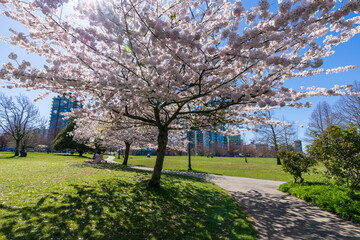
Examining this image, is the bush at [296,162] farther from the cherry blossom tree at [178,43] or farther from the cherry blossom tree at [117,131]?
the cherry blossom tree at [117,131]

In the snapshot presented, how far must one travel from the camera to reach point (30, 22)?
5.61 meters

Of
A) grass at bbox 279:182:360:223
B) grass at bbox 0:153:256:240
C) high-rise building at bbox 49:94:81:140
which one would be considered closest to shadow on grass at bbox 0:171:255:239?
grass at bbox 0:153:256:240

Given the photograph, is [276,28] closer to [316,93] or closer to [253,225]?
[316,93]

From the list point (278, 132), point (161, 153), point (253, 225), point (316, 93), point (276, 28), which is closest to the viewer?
point (276, 28)

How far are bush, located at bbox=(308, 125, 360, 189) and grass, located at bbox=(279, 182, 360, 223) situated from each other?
0.44 metres

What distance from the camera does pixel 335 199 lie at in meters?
6.82

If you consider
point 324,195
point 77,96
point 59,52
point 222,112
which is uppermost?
point 59,52

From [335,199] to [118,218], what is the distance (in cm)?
810

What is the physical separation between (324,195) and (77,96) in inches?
497

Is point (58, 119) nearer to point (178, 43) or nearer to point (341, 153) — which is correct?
point (178, 43)

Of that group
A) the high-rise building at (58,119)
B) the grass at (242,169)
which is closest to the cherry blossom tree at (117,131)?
the high-rise building at (58,119)

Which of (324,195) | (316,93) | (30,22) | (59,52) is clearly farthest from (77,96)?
(324,195)

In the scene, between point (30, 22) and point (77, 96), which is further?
point (77, 96)

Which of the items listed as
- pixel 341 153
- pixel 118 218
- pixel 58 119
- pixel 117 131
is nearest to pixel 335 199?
pixel 341 153
